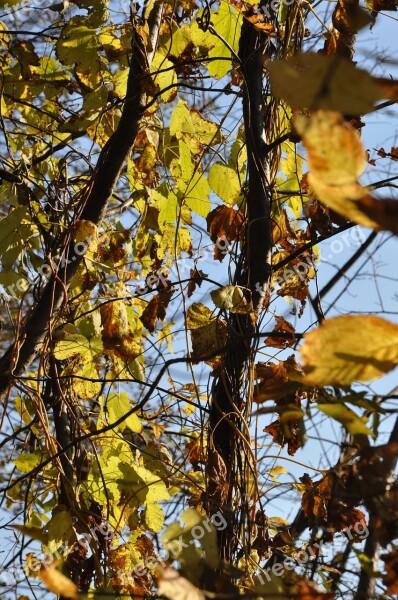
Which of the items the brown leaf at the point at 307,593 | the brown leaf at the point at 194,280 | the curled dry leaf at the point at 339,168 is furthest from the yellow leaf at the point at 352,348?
the brown leaf at the point at 194,280

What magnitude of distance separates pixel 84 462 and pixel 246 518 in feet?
2.30

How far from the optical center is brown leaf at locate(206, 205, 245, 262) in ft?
4.81

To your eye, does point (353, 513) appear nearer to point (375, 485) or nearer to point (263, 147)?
point (263, 147)

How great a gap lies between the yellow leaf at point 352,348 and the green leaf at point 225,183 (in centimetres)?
114

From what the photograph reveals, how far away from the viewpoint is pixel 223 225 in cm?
151

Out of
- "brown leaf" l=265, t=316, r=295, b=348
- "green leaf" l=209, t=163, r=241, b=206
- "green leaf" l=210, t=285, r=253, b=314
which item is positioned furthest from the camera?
Result: "green leaf" l=209, t=163, r=241, b=206

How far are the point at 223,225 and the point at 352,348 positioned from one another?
1097mm

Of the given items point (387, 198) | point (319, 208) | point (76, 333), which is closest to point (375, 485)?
→ point (387, 198)

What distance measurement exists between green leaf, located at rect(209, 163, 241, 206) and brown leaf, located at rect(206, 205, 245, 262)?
1.3 inches

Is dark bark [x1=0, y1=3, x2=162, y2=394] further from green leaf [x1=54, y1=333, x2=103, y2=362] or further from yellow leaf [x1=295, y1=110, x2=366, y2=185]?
yellow leaf [x1=295, y1=110, x2=366, y2=185]

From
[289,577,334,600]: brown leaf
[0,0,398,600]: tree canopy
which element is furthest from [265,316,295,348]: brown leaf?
→ [289,577,334,600]: brown leaf

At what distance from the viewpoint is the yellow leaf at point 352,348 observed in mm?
427

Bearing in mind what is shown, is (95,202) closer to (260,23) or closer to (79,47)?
(79,47)

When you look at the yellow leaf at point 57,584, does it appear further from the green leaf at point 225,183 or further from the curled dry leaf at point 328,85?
the green leaf at point 225,183
